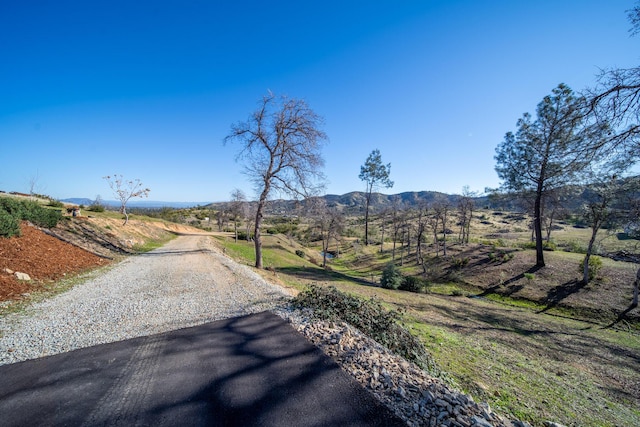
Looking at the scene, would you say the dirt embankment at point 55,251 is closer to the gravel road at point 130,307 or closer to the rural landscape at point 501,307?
the rural landscape at point 501,307

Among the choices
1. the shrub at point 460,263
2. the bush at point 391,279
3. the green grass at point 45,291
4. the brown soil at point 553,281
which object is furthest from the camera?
the shrub at point 460,263

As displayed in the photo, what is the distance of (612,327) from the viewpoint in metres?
13.1

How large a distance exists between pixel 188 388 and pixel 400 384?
3504 mm

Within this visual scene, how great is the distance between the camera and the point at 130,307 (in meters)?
7.57

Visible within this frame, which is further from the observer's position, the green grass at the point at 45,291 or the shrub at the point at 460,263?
the shrub at the point at 460,263

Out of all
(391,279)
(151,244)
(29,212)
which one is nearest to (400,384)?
(391,279)

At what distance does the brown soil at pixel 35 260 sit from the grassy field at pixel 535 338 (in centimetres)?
883

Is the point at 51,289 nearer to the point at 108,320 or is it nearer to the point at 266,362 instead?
the point at 108,320

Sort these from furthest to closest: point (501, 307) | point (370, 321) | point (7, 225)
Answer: point (501, 307), point (7, 225), point (370, 321)

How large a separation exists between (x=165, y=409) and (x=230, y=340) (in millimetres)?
2079

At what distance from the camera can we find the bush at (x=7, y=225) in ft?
33.8

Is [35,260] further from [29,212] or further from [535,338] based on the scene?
[535,338]

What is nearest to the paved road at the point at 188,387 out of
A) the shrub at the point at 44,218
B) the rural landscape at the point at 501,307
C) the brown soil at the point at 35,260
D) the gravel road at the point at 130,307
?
the gravel road at the point at 130,307

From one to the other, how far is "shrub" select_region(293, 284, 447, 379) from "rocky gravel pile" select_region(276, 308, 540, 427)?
0.63 metres
